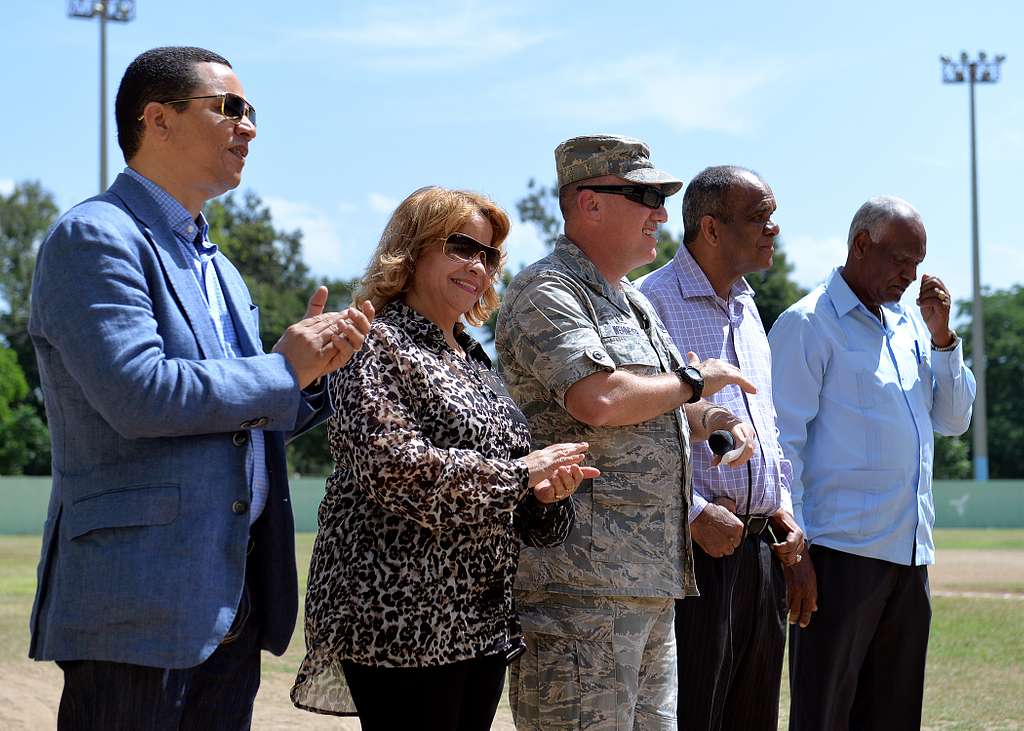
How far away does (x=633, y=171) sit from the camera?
15.3ft

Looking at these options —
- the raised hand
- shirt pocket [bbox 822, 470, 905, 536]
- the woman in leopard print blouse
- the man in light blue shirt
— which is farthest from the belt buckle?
the raised hand

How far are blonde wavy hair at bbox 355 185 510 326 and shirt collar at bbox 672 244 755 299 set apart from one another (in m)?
1.36

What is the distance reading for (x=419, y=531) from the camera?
373 cm

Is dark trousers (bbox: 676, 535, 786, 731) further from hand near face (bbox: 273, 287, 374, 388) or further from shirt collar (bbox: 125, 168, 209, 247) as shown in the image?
shirt collar (bbox: 125, 168, 209, 247)

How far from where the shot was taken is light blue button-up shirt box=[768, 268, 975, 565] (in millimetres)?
5617

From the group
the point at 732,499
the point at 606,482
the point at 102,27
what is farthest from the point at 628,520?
the point at 102,27

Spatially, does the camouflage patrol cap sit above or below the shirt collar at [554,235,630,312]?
above

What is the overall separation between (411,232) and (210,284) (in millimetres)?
804

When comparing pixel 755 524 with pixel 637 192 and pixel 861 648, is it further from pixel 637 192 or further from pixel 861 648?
pixel 637 192

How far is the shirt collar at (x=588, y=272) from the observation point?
4602mm

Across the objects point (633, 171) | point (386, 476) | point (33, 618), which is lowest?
point (33, 618)

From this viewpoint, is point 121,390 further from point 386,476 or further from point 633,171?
point 633,171

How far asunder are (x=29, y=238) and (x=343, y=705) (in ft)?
228

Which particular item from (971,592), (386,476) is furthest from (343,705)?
(971,592)
